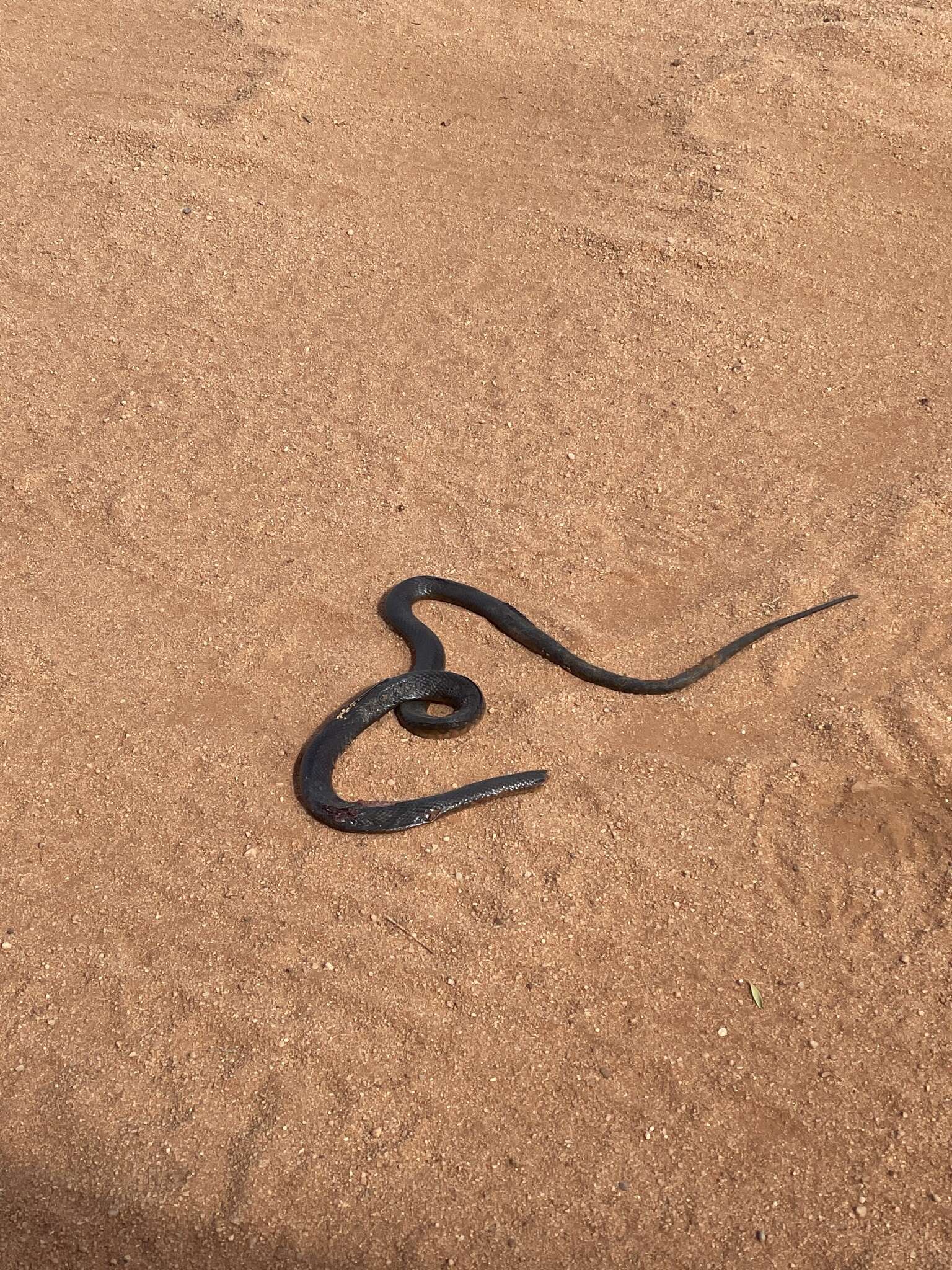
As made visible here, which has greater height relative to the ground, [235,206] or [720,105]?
[720,105]

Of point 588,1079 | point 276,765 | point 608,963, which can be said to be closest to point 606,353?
point 276,765

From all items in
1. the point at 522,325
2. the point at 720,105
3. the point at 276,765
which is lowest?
the point at 276,765

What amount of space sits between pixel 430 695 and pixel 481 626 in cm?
61

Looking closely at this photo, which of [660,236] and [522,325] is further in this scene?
[660,236]

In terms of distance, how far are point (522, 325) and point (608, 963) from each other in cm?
503

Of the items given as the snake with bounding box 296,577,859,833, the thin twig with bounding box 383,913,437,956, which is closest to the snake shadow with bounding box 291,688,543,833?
the snake with bounding box 296,577,859,833

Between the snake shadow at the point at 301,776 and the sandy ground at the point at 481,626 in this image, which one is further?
the snake shadow at the point at 301,776

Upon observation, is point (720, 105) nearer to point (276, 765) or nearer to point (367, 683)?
point (367, 683)

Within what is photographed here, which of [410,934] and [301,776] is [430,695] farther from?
[410,934]

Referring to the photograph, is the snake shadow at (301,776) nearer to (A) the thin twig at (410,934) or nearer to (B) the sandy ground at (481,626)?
(B) the sandy ground at (481,626)

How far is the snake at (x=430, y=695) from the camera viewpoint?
193 inches

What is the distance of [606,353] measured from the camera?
7.83 metres

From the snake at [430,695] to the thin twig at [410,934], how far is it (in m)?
0.43

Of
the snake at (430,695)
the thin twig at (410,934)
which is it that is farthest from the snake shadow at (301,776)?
the thin twig at (410,934)
